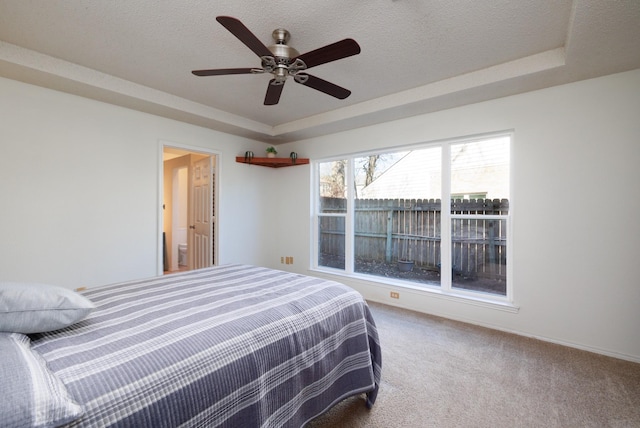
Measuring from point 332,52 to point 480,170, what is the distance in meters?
2.27

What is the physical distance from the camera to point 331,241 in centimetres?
445

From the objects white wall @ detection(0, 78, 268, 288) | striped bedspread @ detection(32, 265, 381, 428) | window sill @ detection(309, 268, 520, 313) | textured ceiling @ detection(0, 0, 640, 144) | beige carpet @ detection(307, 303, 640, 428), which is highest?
textured ceiling @ detection(0, 0, 640, 144)

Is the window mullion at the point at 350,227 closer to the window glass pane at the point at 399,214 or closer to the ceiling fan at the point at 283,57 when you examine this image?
the window glass pane at the point at 399,214

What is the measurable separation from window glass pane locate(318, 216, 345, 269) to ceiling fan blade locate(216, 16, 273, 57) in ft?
9.36

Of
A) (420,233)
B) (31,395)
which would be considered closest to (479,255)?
(420,233)

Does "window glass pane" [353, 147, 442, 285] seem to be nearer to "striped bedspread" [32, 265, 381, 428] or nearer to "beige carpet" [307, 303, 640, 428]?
"beige carpet" [307, 303, 640, 428]

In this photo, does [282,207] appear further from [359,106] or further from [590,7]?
[590,7]

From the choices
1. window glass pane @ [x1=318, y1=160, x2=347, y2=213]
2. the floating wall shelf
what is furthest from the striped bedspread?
the floating wall shelf

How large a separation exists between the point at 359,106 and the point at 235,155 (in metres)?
2.03

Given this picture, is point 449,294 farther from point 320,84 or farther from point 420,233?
point 320,84

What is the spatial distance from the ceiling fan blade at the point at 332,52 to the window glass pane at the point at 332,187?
8.17ft

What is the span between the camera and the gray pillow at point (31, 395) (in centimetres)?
68

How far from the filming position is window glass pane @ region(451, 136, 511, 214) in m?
3.01

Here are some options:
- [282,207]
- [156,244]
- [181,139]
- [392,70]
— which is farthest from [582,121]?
[156,244]
